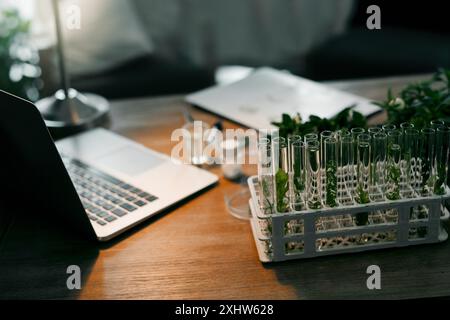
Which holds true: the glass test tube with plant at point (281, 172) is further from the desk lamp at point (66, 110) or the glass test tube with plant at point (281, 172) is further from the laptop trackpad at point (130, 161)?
the desk lamp at point (66, 110)

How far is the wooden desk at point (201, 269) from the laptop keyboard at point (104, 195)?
0.05 m

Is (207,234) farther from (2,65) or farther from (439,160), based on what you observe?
(2,65)

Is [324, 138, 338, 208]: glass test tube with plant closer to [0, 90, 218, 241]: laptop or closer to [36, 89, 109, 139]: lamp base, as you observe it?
[0, 90, 218, 241]: laptop

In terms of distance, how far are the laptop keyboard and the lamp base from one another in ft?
0.57

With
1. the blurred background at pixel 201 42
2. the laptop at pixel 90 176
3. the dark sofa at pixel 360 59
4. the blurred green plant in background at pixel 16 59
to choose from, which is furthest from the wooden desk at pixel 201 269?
the blurred green plant in background at pixel 16 59

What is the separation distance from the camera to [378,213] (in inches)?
37.4

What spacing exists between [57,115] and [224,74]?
6.46 feet

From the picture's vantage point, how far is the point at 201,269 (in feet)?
3.02

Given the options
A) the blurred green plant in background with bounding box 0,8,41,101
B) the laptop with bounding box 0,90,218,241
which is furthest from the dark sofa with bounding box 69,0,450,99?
the laptop with bounding box 0,90,218,241

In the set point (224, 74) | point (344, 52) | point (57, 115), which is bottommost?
point (224, 74)

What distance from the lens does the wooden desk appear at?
87cm

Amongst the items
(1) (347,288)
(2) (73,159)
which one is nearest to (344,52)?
(2) (73,159)

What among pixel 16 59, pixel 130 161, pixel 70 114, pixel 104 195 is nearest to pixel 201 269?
pixel 104 195

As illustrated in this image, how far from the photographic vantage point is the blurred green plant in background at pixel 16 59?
2.21 metres
